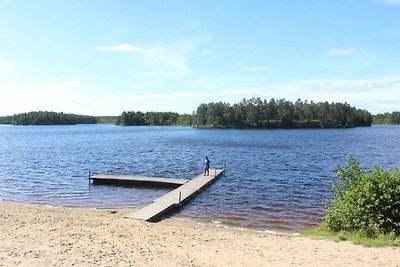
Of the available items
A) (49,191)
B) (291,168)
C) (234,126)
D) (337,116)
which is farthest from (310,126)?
(49,191)

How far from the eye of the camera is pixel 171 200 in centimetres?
2291

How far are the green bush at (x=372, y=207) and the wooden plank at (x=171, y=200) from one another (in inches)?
351

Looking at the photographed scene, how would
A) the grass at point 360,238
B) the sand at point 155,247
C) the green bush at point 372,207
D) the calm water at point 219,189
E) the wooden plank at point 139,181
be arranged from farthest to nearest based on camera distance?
the wooden plank at point 139,181 → the calm water at point 219,189 → the green bush at point 372,207 → the grass at point 360,238 → the sand at point 155,247

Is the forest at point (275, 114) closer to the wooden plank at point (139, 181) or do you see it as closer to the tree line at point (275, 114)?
the tree line at point (275, 114)

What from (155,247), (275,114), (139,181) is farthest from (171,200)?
(275,114)

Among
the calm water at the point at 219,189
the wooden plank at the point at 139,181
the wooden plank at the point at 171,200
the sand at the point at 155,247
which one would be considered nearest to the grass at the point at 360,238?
the sand at the point at 155,247

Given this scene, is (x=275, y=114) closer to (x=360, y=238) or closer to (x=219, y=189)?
(x=219, y=189)

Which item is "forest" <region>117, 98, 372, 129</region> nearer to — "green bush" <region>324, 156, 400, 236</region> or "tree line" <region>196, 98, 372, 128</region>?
"tree line" <region>196, 98, 372, 128</region>

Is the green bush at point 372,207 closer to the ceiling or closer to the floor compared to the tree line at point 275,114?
closer to the floor

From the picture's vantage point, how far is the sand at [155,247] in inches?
425

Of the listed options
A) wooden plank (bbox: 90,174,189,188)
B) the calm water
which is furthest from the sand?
wooden plank (bbox: 90,174,189,188)

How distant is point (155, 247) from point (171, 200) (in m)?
10.3

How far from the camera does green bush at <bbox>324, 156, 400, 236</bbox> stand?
13.5 metres

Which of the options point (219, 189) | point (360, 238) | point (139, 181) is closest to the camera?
point (360, 238)
